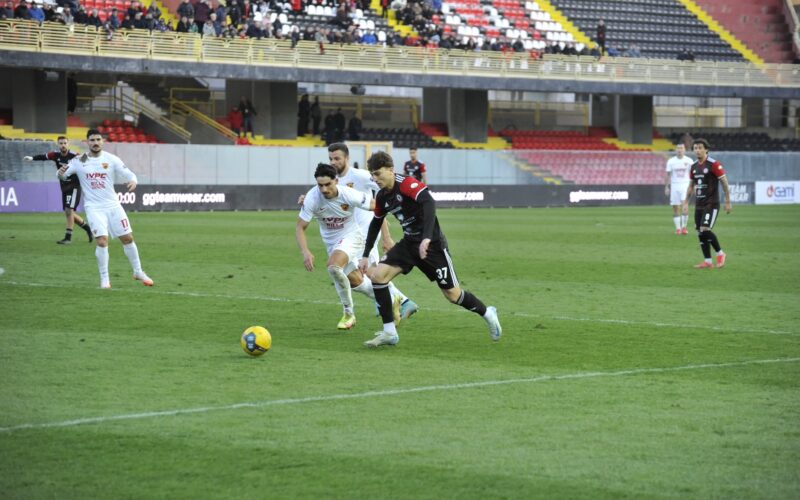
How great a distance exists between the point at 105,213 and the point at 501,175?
36.8 metres

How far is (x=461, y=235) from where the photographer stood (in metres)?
30.4

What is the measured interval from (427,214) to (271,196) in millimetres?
32314

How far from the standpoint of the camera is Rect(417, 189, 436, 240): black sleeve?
11.7 m

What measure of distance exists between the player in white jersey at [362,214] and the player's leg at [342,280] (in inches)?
9.7

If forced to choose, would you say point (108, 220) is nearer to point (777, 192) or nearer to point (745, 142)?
point (777, 192)

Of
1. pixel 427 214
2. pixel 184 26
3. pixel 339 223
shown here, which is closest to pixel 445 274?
pixel 427 214

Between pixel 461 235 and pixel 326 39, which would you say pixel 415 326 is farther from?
pixel 326 39

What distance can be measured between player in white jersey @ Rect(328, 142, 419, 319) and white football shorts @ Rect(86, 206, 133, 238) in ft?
12.7

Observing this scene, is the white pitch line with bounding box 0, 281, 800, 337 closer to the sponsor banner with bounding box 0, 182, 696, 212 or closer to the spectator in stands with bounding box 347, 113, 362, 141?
the sponsor banner with bounding box 0, 182, 696, 212

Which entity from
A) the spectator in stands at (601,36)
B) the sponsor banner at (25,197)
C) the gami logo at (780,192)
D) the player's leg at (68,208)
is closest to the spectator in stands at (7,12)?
the sponsor banner at (25,197)

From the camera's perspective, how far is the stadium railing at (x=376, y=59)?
45094 mm

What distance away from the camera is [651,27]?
2581 inches

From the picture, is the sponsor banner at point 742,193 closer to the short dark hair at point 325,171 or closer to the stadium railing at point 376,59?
the stadium railing at point 376,59

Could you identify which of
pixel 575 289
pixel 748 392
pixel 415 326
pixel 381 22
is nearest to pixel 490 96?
pixel 381 22
